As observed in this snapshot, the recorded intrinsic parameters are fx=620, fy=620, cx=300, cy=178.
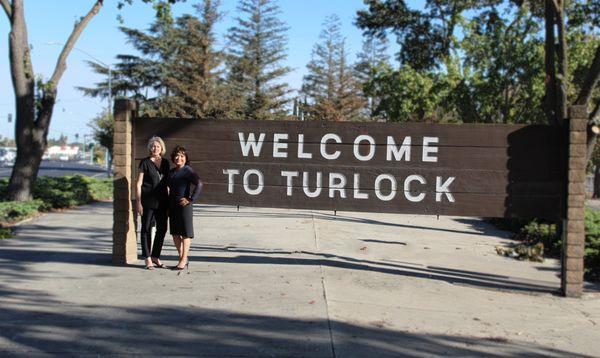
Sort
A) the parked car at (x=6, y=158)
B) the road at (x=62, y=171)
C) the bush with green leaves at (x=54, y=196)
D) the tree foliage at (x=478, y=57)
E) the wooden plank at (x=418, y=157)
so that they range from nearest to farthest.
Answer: the wooden plank at (x=418, y=157) → the bush with green leaves at (x=54, y=196) → the tree foliage at (x=478, y=57) → the road at (x=62, y=171) → the parked car at (x=6, y=158)

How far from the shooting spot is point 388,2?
84.0ft

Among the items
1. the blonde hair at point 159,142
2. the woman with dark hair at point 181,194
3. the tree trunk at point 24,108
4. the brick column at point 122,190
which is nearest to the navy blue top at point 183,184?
the woman with dark hair at point 181,194

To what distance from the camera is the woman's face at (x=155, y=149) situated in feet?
25.6

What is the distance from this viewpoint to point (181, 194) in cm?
764

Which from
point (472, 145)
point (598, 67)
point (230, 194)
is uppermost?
point (598, 67)

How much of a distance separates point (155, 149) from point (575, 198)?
5221 millimetres

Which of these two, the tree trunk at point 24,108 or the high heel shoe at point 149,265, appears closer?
the high heel shoe at point 149,265

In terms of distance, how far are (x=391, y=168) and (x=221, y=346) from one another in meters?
3.98

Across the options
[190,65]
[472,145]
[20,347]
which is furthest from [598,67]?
[190,65]

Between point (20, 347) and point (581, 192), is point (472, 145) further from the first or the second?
point (20, 347)

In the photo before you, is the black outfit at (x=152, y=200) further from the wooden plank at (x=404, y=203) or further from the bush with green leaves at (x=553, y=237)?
the bush with green leaves at (x=553, y=237)

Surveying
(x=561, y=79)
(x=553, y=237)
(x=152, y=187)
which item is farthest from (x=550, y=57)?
(x=152, y=187)

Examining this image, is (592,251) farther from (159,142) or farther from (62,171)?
(62,171)

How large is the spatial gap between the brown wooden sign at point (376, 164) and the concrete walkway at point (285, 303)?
102 centimetres
